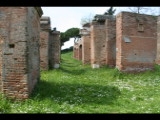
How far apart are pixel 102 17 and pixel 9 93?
12.6 meters

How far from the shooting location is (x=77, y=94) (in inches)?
349

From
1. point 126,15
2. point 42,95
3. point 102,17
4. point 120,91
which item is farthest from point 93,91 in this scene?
point 102,17

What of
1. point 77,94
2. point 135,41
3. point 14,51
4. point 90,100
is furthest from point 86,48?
point 14,51

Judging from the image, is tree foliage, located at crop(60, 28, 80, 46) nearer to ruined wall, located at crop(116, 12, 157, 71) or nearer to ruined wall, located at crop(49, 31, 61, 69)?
ruined wall, located at crop(49, 31, 61, 69)

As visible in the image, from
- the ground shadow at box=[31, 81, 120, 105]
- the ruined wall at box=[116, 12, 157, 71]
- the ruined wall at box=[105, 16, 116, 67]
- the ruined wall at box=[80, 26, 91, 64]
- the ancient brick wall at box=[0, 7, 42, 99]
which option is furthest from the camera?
the ruined wall at box=[80, 26, 91, 64]

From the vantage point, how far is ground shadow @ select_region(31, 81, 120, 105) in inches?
312

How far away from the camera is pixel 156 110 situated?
6969mm

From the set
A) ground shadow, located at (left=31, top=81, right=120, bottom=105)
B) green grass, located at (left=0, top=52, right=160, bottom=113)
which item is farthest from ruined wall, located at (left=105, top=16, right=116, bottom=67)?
ground shadow, located at (left=31, top=81, right=120, bottom=105)

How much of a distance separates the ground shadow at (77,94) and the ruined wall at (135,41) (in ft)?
15.1

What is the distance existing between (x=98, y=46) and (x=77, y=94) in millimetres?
10444

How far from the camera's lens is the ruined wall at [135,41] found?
14.6 meters

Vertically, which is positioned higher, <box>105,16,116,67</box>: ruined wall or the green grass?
<box>105,16,116,67</box>: ruined wall

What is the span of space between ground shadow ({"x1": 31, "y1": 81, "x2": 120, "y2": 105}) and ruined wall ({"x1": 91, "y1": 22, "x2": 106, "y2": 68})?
860cm
